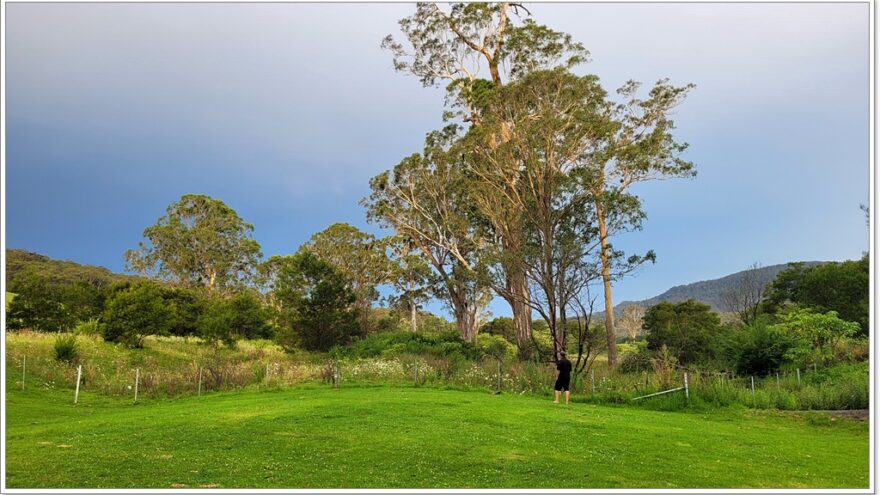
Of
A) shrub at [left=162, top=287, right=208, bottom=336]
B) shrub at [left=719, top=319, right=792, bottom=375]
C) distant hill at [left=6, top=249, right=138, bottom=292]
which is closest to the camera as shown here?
shrub at [left=719, top=319, right=792, bottom=375]

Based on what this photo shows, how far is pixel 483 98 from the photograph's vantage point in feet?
102

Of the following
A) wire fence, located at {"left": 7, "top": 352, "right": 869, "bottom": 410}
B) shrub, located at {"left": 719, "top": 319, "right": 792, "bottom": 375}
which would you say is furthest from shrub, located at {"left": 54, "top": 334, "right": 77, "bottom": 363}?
shrub, located at {"left": 719, "top": 319, "right": 792, "bottom": 375}

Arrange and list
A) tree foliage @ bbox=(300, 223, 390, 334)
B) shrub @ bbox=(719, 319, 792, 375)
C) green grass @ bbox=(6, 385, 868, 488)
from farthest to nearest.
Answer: tree foliage @ bbox=(300, 223, 390, 334) < shrub @ bbox=(719, 319, 792, 375) < green grass @ bbox=(6, 385, 868, 488)

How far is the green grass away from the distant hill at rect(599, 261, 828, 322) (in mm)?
21403

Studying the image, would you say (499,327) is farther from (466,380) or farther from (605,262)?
(466,380)

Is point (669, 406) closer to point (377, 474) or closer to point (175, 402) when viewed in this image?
point (377, 474)

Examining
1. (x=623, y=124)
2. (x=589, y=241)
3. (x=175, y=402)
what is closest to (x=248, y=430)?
(x=175, y=402)

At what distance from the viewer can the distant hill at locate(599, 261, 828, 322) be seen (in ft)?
135

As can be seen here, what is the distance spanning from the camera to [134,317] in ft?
88.7

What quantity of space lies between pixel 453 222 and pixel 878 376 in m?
28.4

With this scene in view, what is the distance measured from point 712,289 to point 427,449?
62.4 meters

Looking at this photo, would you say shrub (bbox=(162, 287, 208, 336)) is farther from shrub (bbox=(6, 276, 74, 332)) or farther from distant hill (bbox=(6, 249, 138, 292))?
distant hill (bbox=(6, 249, 138, 292))

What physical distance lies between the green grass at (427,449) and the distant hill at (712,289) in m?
21.4

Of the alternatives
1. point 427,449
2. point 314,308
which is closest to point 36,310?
point 314,308
